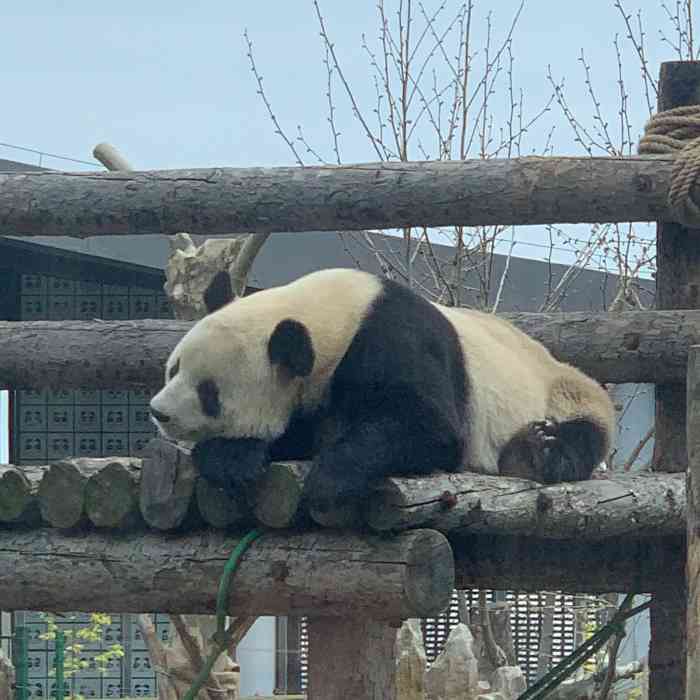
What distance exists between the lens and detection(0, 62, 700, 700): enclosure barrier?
3199mm

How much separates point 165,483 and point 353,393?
562mm

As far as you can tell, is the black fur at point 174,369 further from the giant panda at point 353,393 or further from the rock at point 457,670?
the rock at point 457,670

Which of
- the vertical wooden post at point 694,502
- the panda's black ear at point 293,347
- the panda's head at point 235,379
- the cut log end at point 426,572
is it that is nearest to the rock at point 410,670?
the panda's head at point 235,379

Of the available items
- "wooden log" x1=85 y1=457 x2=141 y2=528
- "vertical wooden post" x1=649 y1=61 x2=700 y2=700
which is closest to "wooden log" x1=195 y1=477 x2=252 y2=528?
"wooden log" x1=85 y1=457 x2=141 y2=528

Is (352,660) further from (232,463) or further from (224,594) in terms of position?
(232,463)

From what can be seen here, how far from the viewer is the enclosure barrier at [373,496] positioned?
3199 mm

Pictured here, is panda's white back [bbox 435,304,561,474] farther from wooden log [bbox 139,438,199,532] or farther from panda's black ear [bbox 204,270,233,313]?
wooden log [bbox 139,438,199,532]

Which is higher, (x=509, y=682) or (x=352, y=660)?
(x=352, y=660)

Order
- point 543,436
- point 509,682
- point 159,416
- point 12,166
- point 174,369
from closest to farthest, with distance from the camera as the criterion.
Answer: point 159,416 → point 174,369 → point 543,436 → point 509,682 → point 12,166

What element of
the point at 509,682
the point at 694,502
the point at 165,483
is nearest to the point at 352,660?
the point at 165,483

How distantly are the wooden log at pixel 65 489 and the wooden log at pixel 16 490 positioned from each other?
4 cm

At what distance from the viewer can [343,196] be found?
165 inches

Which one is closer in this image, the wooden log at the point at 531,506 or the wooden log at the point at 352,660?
the wooden log at the point at 531,506

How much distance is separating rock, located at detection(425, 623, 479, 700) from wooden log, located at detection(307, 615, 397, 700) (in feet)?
12.5
